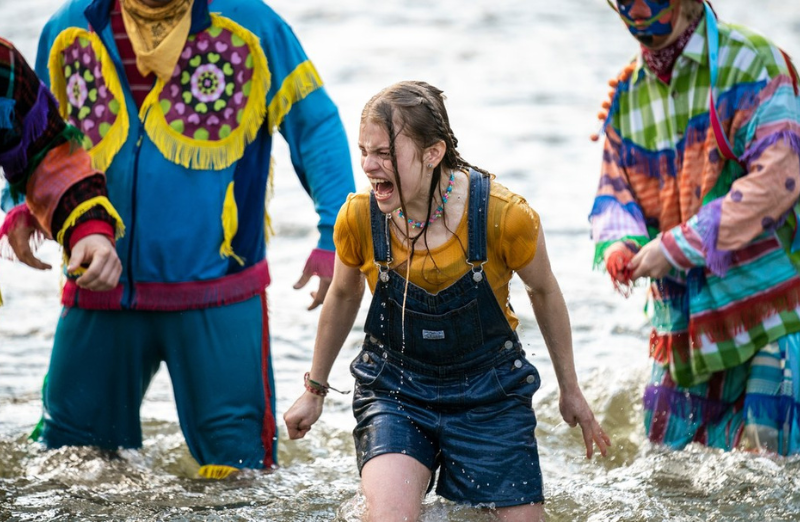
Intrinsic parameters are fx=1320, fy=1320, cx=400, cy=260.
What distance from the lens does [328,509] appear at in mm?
4605

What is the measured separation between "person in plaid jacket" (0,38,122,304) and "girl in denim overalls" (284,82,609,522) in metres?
0.82

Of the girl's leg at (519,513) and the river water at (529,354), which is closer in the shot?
the girl's leg at (519,513)

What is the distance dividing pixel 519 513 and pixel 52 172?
1881 mm

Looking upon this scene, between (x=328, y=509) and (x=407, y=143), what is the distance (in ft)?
4.90

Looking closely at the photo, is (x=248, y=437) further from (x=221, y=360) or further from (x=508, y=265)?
(x=508, y=265)

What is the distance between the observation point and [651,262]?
14.9ft

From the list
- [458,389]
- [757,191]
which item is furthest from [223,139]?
[757,191]

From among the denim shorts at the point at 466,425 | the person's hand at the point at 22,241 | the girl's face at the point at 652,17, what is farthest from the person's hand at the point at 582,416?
the person's hand at the point at 22,241

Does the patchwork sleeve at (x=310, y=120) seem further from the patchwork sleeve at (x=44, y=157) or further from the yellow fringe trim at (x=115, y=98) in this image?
the patchwork sleeve at (x=44, y=157)

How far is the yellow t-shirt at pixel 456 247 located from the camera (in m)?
3.84

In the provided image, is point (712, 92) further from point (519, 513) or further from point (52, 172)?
point (52, 172)

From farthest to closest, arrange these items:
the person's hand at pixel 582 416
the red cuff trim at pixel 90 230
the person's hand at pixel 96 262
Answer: the red cuff trim at pixel 90 230
the person's hand at pixel 96 262
the person's hand at pixel 582 416

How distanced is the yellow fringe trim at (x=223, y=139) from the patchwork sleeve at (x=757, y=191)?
1509mm

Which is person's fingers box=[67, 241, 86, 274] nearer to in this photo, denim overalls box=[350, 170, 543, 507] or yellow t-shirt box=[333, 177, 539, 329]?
yellow t-shirt box=[333, 177, 539, 329]
